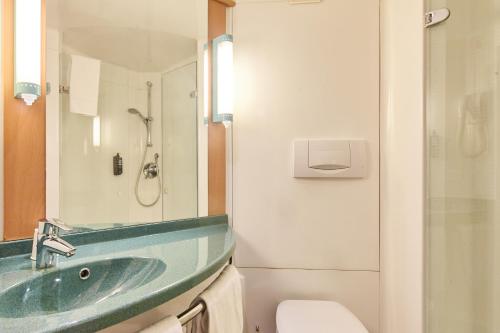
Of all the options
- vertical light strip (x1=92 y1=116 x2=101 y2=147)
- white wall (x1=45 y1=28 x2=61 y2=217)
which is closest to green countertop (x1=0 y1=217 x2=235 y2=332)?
white wall (x1=45 y1=28 x2=61 y2=217)

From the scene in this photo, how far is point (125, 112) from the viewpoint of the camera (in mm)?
1139

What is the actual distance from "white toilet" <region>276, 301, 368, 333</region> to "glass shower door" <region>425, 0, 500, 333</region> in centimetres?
29

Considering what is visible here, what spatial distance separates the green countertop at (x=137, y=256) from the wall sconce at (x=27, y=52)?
1.55ft

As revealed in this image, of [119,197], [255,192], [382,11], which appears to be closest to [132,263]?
[119,197]

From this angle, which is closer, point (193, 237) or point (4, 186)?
point (4, 186)

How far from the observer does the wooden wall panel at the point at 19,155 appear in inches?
31.0

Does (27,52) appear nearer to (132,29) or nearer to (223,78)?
(132,29)

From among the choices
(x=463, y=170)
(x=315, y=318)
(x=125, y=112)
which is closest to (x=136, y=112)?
(x=125, y=112)

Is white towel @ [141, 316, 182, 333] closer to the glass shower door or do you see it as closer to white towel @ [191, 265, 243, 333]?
white towel @ [191, 265, 243, 333]

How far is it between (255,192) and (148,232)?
525 millimetres

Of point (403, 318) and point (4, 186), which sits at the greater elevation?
point (4, 186)

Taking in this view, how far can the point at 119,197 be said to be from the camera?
111cm

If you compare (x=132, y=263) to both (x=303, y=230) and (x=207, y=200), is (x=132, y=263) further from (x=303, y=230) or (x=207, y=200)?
(x=303, y=230)

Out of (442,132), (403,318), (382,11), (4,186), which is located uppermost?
(382,11)
